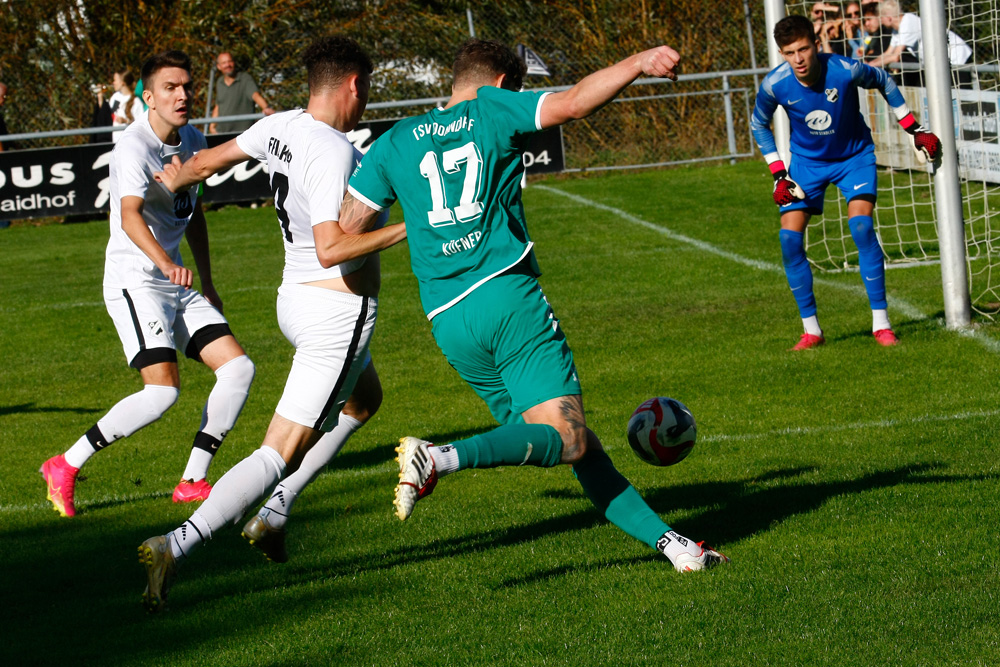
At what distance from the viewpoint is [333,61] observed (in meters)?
4.69

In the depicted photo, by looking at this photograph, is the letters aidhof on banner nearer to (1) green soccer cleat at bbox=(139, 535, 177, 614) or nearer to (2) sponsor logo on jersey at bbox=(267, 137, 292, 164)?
(2) sponsor logo on jersey at bbox=(267, 137, 292, 164)

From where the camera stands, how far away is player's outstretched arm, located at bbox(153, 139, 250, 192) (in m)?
4.83

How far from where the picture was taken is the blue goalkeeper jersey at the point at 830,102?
866cm

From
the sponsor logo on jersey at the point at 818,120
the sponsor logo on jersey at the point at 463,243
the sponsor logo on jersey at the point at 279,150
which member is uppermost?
the sponsor logo on jersey at the point at 279,150

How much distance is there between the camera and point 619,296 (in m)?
11.3

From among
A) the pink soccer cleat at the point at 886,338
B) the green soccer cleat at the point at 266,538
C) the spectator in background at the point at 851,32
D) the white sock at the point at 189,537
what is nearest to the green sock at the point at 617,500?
the green soccer cleat at the point at 266,538

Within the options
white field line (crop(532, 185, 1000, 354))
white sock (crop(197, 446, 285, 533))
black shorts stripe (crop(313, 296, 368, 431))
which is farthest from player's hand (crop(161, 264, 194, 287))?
white field line (crop(532, 185, 1000, 354))

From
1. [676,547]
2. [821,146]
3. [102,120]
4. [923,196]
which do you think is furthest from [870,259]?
[102,120]

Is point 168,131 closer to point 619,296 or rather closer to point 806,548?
point 806,548

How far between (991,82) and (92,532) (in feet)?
32.1

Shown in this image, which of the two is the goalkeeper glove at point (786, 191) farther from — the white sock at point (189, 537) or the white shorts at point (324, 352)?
the white sock at point (189, 537)

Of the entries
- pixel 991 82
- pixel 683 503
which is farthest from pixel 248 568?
pixel 991 82

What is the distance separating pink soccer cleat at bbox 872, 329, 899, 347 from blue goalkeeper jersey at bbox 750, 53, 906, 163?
4.45 ft

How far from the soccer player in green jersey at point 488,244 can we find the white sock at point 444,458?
0.15 metres
